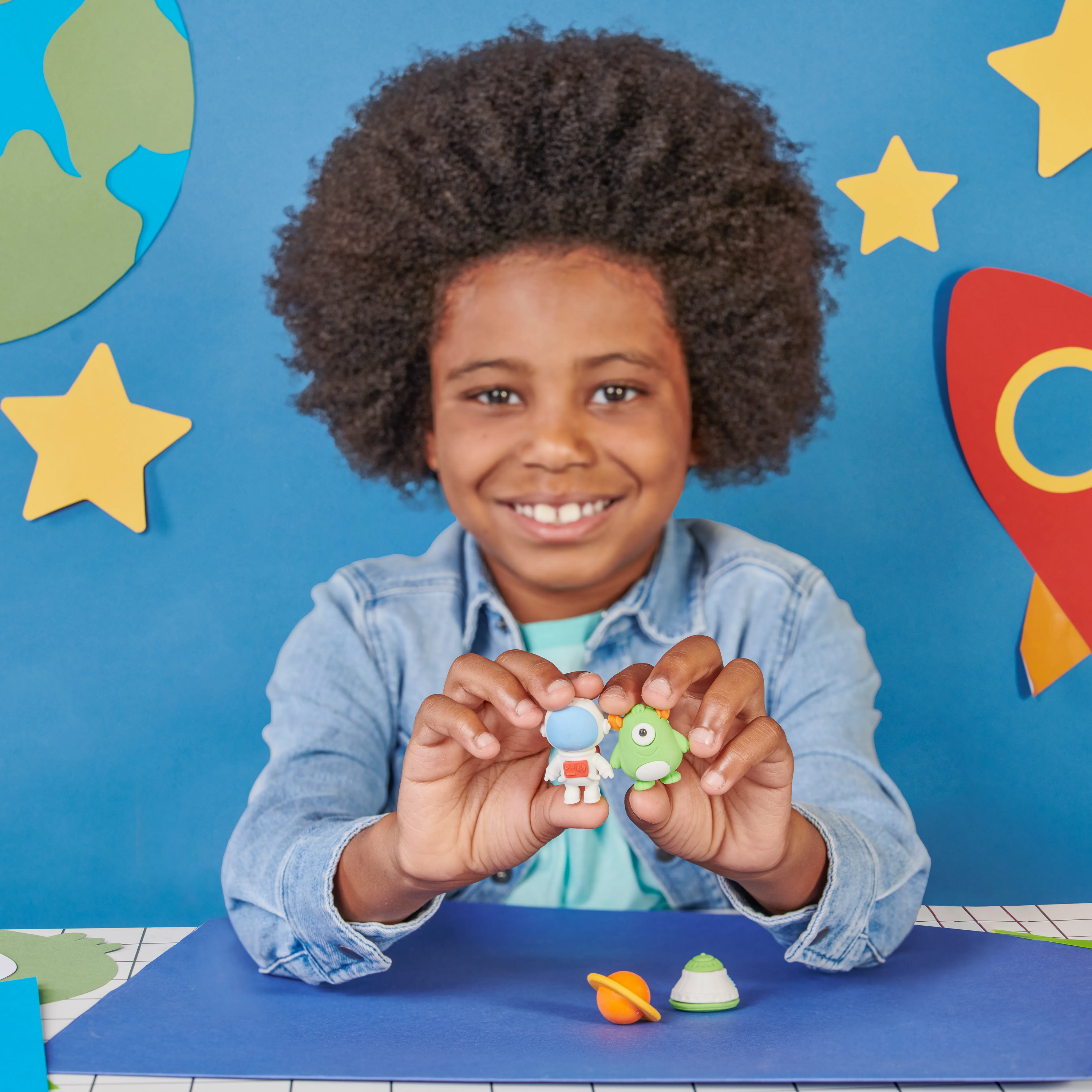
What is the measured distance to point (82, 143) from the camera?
144cm

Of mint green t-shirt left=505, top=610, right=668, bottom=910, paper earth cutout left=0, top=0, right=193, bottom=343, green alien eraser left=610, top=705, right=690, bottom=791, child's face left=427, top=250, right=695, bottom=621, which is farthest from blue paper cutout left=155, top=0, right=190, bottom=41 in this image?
green alien eraser left=610, top=705, right=690, bottom=791

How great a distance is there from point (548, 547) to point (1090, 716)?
2.76 feet

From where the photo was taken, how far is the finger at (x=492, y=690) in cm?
80

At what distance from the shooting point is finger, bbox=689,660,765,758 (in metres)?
0.78

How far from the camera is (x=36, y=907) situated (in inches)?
59.7

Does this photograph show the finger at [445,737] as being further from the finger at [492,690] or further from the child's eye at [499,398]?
the child's eye at [499,398]

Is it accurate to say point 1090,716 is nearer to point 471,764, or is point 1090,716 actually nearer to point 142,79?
point 471,764

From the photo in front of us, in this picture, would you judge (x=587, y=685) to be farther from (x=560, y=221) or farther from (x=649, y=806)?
(x=560, y=221)

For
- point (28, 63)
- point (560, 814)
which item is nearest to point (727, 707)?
point (560, 814)

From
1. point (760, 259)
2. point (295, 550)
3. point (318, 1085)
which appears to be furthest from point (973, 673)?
point (318, 1085)

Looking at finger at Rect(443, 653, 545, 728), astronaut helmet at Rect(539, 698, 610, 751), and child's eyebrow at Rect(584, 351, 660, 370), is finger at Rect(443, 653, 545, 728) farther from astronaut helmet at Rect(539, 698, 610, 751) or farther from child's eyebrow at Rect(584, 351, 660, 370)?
child's eyebrow at Rect(584, 351, 660, 370)

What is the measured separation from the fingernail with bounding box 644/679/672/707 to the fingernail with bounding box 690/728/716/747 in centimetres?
3

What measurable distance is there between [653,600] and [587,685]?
0.42 meters

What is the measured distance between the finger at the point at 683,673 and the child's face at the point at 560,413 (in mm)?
261
